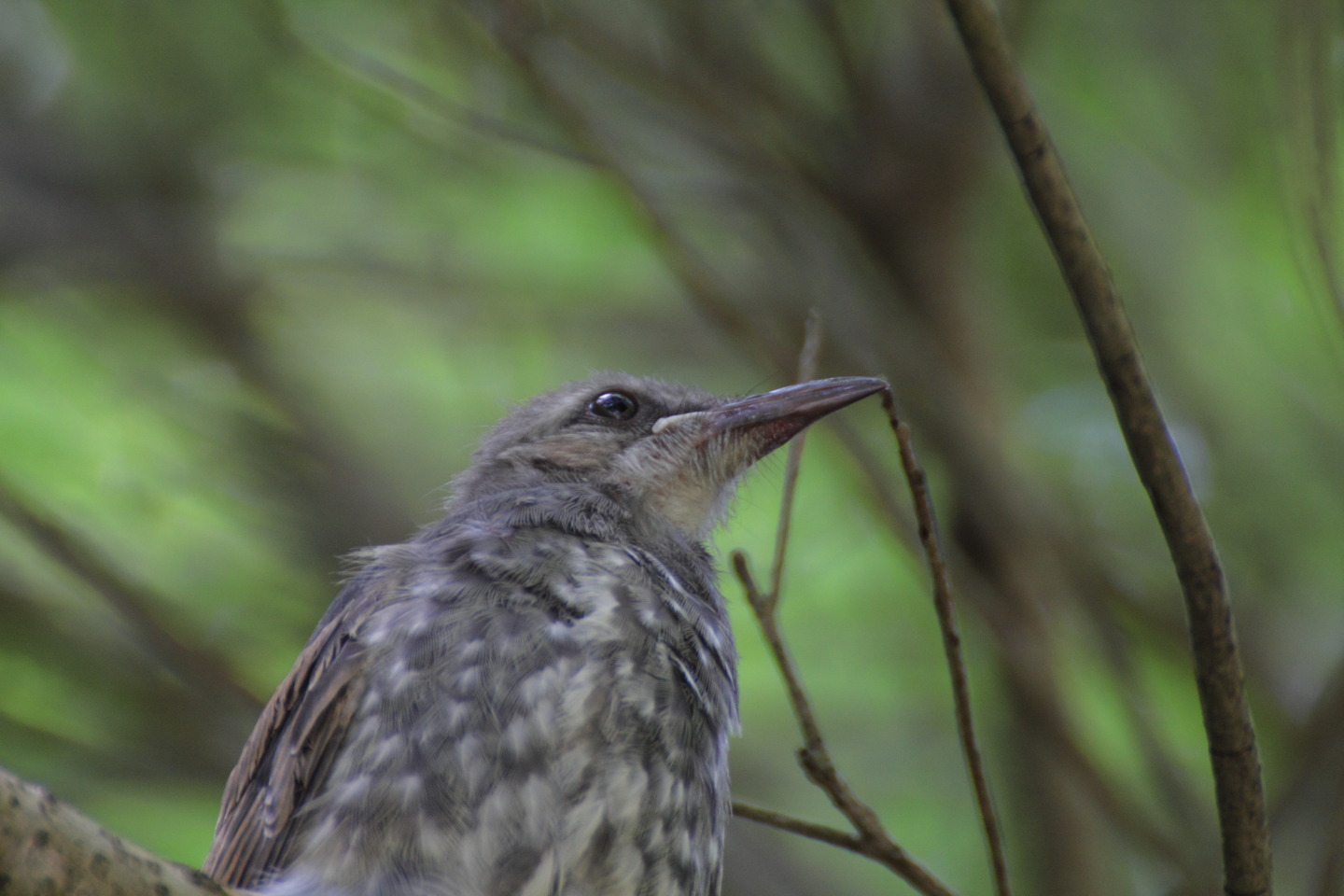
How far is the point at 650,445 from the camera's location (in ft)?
11.4

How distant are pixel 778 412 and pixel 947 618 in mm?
1090

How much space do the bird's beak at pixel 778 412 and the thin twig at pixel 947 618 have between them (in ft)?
2.14

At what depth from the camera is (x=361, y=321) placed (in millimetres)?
5184

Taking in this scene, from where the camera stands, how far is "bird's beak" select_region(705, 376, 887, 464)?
3.01 m

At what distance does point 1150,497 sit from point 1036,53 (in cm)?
333

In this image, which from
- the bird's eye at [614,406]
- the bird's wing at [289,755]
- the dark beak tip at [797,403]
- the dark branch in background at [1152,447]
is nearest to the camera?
the dark branch in background at [1152,447]

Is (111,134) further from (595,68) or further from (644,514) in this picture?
(644,514)

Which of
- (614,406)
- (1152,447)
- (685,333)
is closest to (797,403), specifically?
(614,406)

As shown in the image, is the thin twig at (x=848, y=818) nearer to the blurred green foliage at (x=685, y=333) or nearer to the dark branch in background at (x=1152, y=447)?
the dark branch in background at (x=1152, y=447)

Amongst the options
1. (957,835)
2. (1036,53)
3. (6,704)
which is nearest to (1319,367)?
(1036,53)

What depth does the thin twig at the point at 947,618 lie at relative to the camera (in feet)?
7.01

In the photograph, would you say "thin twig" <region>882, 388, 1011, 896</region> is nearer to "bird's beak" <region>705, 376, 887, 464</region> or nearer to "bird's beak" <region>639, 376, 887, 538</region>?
"bird's beak" <region>705, 376, 887, 464</region>

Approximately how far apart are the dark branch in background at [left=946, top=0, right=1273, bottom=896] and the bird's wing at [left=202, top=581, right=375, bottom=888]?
1536 millimetres

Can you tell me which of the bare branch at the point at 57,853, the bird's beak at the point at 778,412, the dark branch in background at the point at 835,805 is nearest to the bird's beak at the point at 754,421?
the bird's beak at the point at 778,412
